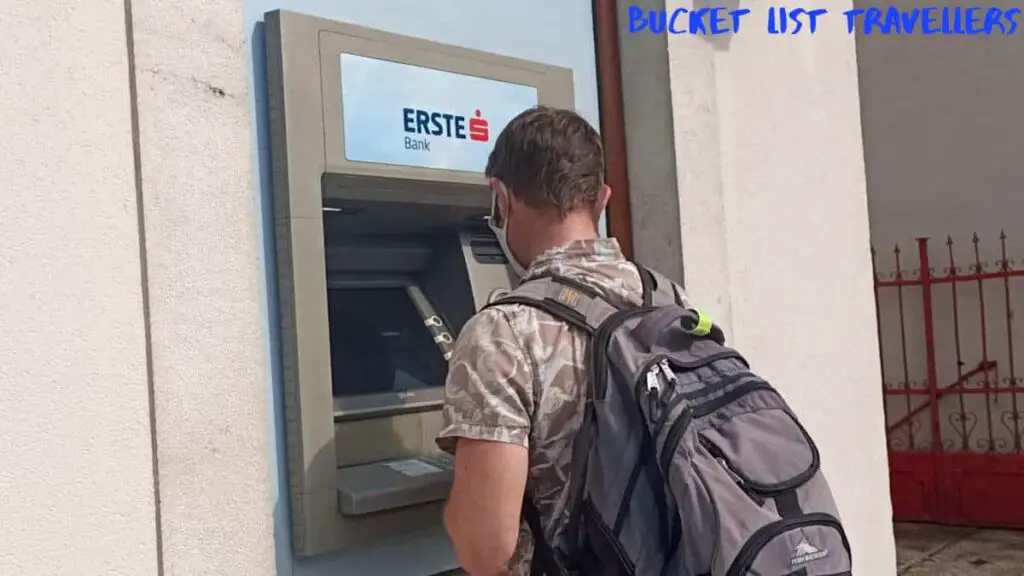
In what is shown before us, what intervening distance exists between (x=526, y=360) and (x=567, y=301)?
0.39ft

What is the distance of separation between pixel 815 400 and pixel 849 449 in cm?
28

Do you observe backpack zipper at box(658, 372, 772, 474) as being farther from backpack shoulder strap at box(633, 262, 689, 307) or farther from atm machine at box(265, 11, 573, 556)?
atm machine at box(265, 11, 573, 556)

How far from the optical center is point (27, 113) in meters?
1.54

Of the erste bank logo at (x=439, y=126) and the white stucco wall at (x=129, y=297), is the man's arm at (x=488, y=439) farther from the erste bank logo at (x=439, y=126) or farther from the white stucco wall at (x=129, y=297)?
the erste bank logo at (x=439, y=126)

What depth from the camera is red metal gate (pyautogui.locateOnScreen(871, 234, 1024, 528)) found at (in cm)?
662

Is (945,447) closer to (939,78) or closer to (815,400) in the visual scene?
(939,78)

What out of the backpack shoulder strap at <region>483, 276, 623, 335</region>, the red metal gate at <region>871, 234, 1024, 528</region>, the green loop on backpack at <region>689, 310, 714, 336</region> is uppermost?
the backpack shoulder strap at <region>483, 276, 623, 335</region>

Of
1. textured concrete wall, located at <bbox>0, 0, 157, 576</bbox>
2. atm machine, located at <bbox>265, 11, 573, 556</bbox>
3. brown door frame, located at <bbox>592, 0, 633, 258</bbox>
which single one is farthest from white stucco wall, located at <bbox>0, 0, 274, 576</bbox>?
brown door frame, located at <bbox>592, 0, 633, 258</bbox>

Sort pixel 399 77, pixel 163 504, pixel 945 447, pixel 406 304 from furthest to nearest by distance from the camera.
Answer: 1. pixel 945 447
2. pixel 406 304
3. pixel 399 77
4. pixel 163 504

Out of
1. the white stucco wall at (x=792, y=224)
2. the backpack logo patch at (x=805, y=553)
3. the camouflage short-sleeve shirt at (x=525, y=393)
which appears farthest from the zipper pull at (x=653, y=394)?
the white stucco wall at (x=792, y=224)

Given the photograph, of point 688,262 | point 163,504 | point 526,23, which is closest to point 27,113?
point 163,504

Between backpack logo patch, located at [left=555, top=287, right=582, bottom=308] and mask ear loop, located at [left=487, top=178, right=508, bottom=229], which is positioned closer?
backpack logo patch, located at [left=555, top=287, right=582, bottom=308]

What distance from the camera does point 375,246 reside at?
90.8 inches

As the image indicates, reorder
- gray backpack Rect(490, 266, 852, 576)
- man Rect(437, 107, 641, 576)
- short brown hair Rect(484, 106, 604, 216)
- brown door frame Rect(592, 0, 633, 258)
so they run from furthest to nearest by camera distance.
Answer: brown door frame Rect(592, 0, 633, 258) → short brown hair Rect(484, 106, 604, 216) → man Rect(437, 107, 641, 576) → gray backpack Rect(490, 266, 852, 576)
